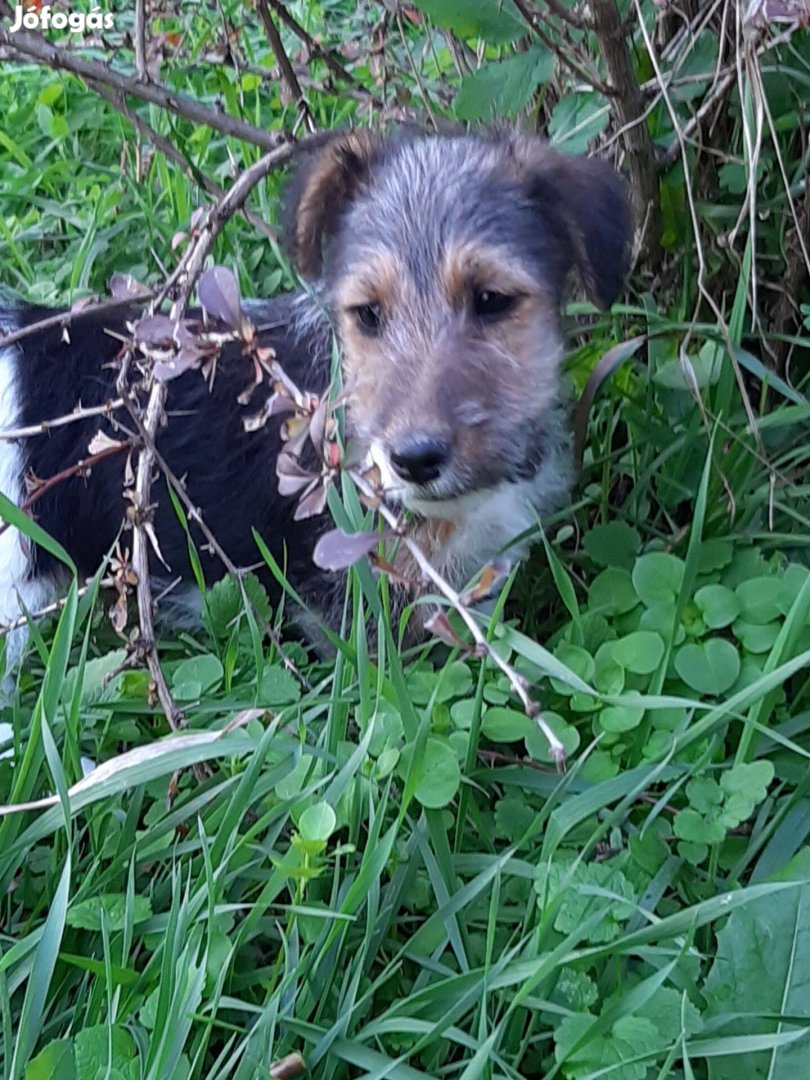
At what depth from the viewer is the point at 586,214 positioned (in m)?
2.08

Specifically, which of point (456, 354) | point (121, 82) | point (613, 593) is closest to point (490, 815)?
point (613, 593)

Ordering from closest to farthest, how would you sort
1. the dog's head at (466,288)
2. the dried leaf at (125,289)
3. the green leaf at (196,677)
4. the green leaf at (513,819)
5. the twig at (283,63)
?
the green leaf at (513,819)
the dried leaf at (125,289)
the dog's head at (466,288)
the green leaf at (196,677)
the twig at (283,63)

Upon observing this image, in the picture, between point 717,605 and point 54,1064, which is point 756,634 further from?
point 54,1064

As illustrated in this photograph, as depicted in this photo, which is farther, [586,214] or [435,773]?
[586,214]

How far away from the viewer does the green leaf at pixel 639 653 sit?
1.86m

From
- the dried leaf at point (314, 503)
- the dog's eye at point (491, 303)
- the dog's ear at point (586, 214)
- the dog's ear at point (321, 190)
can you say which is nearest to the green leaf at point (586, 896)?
the dried leaf at point (314, 503)

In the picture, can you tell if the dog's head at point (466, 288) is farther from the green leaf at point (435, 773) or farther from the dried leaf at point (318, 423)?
the green leaf at point (435, 773)

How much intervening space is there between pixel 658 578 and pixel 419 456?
534mm

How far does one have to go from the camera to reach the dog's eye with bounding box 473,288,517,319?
6.76 ft

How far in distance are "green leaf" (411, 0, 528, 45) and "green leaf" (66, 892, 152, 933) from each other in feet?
5.57

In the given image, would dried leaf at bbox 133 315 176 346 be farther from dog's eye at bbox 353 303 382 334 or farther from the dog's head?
dog's eye at bbox 353 303 382 334

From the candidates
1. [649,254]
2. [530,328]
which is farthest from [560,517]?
[649,254]

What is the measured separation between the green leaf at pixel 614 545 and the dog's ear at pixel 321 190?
0.84m

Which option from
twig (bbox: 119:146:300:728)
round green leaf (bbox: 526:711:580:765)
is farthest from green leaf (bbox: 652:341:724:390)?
twig (bbox: 119:146:300:728)
